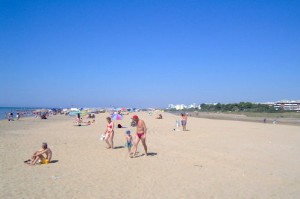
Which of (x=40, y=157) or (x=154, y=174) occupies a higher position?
(x=40, y=157)

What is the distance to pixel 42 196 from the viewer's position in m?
6.14

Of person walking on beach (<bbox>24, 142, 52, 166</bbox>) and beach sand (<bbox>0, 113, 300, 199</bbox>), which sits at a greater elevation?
person walking on beach (<bbox>24, 142, 52, 166</bbox>)

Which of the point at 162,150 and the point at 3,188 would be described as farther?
the point at 162,150

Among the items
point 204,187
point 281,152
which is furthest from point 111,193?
point 281,152

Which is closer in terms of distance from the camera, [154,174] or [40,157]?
[154,174]

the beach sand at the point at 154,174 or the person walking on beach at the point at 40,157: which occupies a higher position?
the person walking on beach at the point at 40,157

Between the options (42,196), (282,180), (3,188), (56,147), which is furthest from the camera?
(56,147)

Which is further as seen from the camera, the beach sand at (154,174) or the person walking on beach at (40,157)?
the person walking on beach at (40,157)

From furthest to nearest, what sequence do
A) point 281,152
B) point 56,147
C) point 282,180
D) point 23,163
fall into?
point 56,147 → point 281,152 → point 23,163 → point 282,180

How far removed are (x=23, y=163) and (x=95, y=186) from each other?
383 centimetres

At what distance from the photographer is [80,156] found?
10867 mm

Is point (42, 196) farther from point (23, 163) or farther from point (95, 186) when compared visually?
point (23, 163)

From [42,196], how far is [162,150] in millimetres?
6876

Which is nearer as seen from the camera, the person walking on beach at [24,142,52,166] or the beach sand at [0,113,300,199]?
the beach sand at [0,113,300,199]
